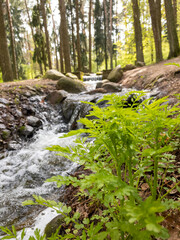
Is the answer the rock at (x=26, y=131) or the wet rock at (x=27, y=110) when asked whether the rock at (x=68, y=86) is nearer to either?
the wet rock at (x=27, y=110)

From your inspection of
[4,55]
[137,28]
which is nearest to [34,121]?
[4,55]

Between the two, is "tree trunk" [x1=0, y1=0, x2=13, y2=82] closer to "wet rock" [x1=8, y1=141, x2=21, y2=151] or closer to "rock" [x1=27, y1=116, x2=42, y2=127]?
"rock" [x1=27, y1=116, x2=42, y2=127]

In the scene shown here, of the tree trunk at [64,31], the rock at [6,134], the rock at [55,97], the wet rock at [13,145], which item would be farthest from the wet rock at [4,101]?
the tree trunk at [64,31]

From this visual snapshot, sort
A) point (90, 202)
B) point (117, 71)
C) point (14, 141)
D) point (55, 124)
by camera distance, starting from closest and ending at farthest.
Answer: point (90, 202)
point (14, 141)
point (55, 124)
point (117, 71)

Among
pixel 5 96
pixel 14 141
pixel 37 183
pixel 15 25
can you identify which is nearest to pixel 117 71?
pixel 5 96

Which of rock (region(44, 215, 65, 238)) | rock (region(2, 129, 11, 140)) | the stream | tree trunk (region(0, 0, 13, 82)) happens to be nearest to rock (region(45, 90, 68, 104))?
the stream

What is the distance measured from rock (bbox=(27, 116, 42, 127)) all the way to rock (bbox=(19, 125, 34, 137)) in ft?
0.82

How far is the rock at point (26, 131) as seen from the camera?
550 cm

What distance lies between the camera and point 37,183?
3387 mm

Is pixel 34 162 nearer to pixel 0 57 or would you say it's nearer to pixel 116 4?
pixel 0 57

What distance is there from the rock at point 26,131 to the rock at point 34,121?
0.82ft

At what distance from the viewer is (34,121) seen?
6.12 metres

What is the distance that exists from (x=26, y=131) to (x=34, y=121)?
24.7 inches

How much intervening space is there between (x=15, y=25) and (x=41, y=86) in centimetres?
A: 2175
